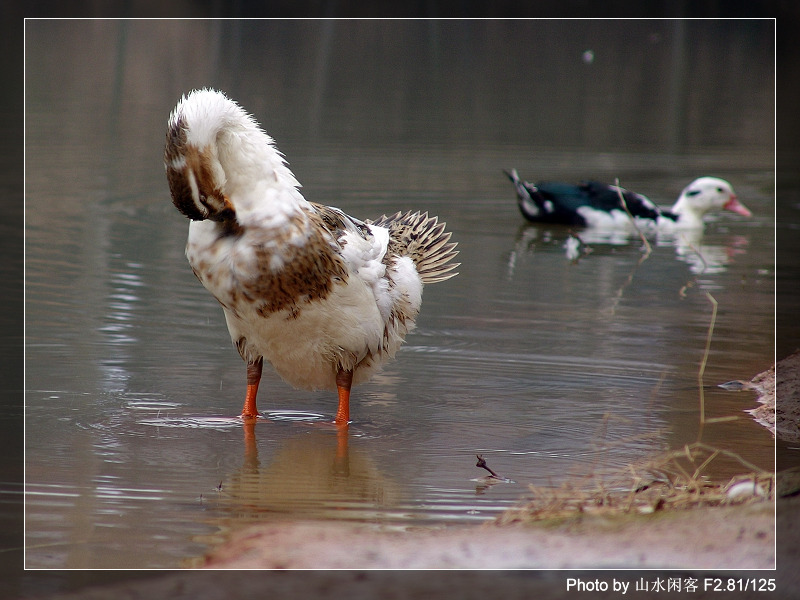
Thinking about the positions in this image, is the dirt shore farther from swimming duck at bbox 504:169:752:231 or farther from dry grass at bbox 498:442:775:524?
swimming duck at bbox 504:169:752:231

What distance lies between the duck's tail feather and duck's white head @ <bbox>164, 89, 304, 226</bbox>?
1198 millimetres

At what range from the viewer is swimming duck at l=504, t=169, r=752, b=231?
1349 cm

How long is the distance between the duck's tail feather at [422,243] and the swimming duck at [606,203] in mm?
6281

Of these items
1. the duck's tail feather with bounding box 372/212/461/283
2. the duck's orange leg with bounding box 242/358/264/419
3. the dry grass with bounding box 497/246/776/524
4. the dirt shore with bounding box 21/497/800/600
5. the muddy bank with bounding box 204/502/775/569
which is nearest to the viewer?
the dirt shore with bounding box 21/497/800/600

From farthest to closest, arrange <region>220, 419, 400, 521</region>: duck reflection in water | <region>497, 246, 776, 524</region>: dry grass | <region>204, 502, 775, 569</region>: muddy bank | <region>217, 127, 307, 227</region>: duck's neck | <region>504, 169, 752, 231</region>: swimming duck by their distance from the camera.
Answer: <region>504, 169, 752, 231</region>: swimming duck, <region>217, 127, 307, 227</region>: duck's neck, <region>220, 419, 400, 521</region>: duck reflection in water, <region>497, 246, 776, 524</region>: dry grass, <region>204, 502, 775, 569</region>: muddy bank

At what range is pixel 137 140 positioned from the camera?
1920 centimetres

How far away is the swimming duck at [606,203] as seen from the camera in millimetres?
13492

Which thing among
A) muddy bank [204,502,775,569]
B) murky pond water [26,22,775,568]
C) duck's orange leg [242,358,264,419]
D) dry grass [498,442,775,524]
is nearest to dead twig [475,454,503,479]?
murky pond water [26,22,775,568]

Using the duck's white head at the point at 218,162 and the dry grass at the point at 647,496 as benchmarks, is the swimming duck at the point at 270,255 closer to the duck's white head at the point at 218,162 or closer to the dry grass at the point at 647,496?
the duck's white head at the point at 218,162

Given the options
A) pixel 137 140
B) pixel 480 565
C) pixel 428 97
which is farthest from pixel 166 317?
pixel 428 97

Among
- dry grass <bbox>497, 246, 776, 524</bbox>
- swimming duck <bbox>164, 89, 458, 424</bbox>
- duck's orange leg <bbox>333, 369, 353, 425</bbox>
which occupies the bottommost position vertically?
dry grass <bbox>497, 246, 776, 524</bbox>

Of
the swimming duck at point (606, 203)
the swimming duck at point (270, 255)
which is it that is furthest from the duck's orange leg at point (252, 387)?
the swimming duck at point (606, 203)

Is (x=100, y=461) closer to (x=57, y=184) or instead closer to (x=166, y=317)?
(x=166, y=317)

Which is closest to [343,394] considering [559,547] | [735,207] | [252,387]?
[252,387]
